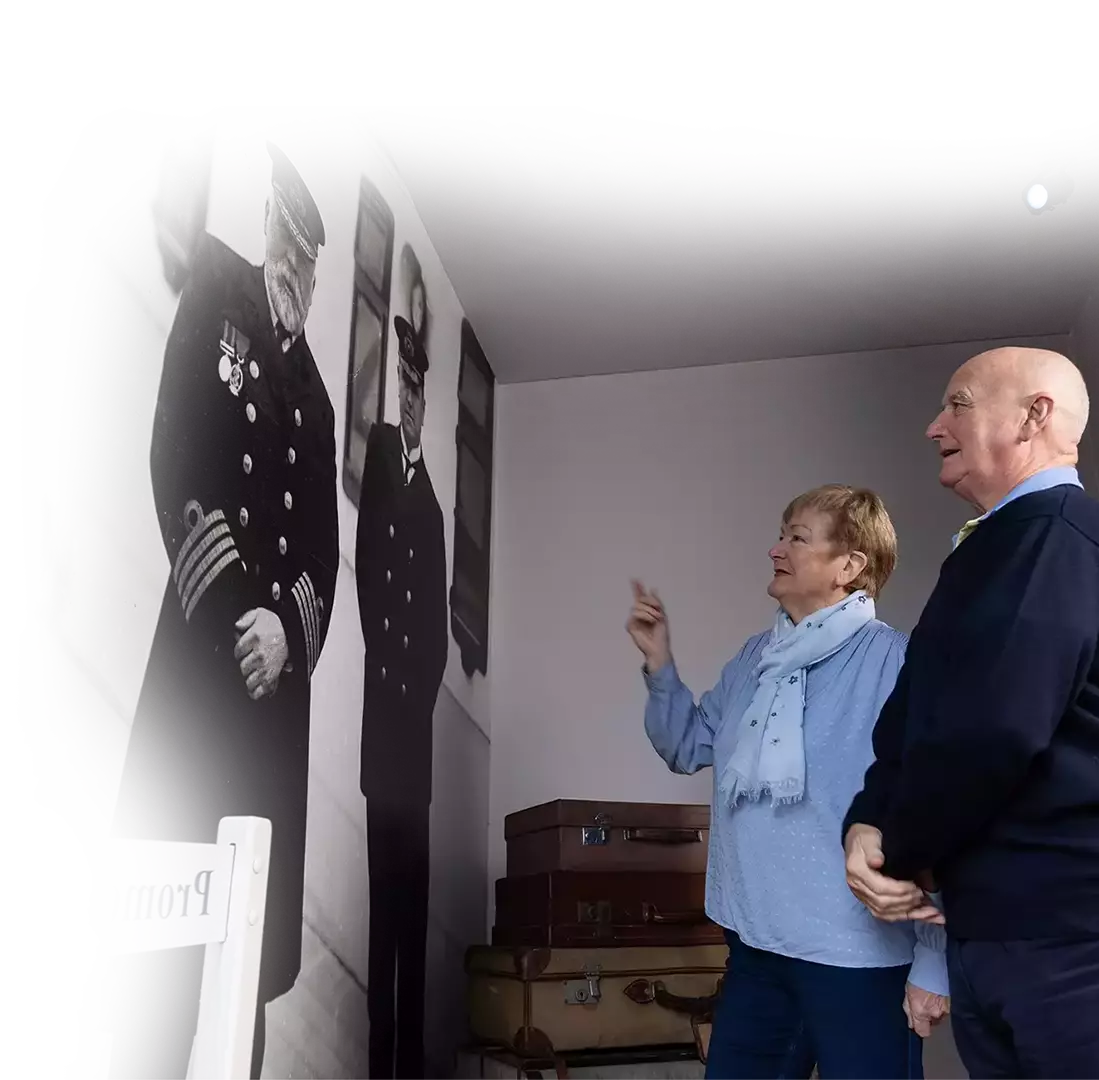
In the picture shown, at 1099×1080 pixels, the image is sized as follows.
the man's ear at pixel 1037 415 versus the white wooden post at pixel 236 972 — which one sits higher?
the man's ear at pixel 1037 415

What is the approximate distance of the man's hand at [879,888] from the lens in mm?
1227

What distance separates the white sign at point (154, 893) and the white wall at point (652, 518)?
236cm

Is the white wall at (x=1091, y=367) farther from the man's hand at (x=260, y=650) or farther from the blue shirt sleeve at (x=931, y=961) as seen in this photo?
the man's hand at (x=260, y=650)

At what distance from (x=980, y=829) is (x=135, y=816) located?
0.93 m

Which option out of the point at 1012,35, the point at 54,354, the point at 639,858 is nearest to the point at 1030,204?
the point at 639,858

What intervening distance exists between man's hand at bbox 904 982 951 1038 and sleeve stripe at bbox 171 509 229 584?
1.07 metres

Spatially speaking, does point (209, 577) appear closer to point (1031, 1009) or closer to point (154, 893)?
point (154, 893)

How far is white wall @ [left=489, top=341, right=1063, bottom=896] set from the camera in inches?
122

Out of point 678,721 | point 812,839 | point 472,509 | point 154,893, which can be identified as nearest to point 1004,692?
point 812,839

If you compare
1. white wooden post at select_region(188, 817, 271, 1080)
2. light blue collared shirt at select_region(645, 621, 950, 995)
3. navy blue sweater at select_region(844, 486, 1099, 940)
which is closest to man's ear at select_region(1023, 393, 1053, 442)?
navy blue sweater at select_region(844, 486, 1099, 940)

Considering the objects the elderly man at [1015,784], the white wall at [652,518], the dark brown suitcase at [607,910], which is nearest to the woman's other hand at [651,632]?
the dark brown suitcase at [607,910]

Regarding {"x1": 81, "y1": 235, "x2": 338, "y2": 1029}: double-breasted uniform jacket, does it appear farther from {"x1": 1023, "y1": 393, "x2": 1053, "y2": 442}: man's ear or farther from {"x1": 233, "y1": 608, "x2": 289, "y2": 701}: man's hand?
{"x1": 1023, "y1": 393, "x2": 1053, "y2": 442}: man's ear

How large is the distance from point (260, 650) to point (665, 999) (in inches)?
46.7

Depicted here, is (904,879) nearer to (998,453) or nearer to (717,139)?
(998,453)
